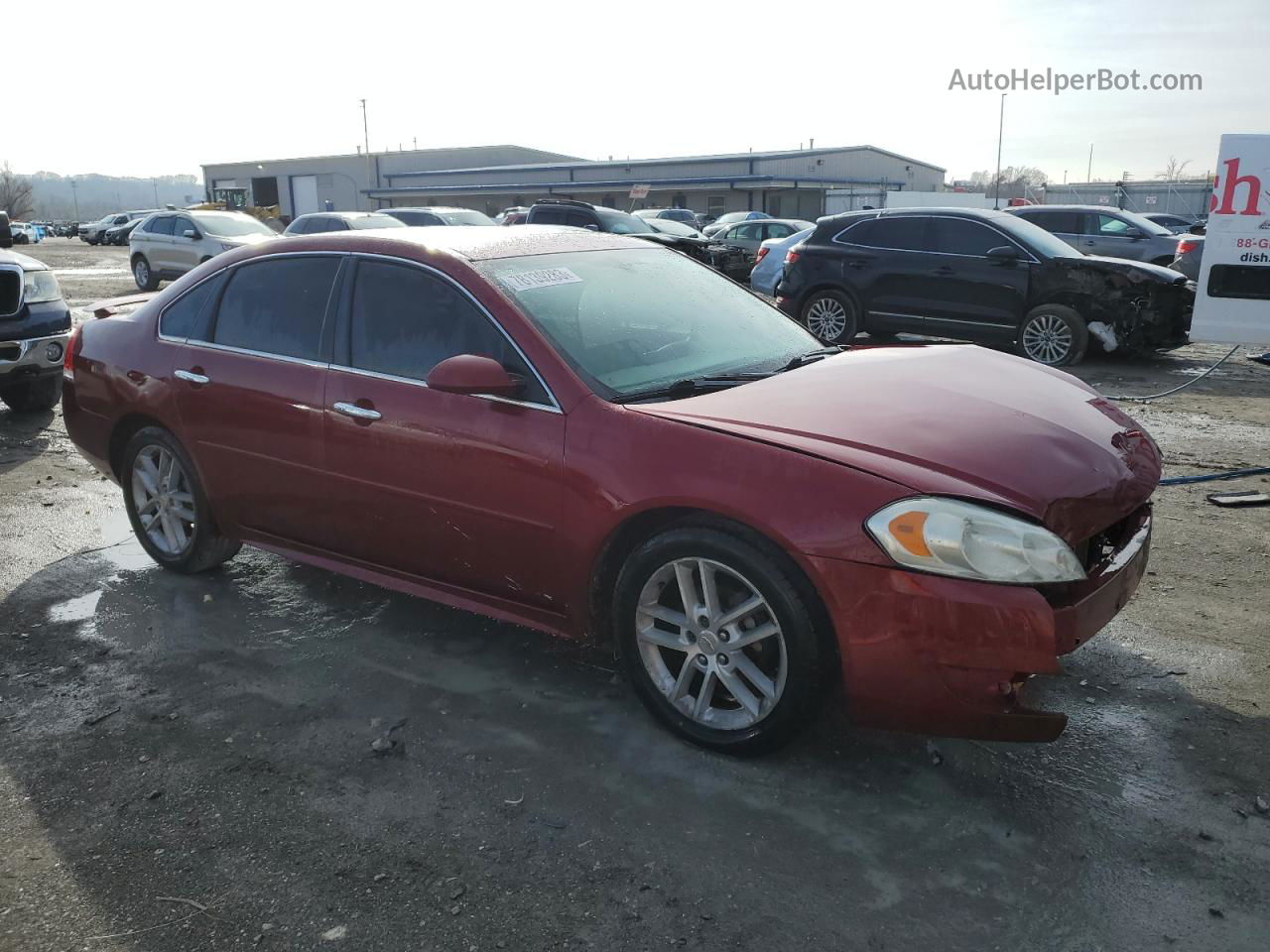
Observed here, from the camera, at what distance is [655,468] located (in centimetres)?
326

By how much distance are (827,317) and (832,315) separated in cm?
7

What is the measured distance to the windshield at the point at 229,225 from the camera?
20672 mm

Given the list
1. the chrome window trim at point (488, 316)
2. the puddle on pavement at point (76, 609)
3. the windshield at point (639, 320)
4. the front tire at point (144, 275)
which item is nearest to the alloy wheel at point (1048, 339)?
the windshield at point (639, 320)

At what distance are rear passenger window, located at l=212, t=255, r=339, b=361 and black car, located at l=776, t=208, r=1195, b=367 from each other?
28.2 ft

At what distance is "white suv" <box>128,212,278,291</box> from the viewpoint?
20.4 meters

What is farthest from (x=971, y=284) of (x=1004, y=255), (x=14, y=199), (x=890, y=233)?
(x=14, y=199)

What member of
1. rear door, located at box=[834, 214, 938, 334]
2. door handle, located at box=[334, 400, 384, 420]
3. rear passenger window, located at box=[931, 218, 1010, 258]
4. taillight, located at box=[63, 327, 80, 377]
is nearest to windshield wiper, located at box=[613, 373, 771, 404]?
door handle, located at box=[334, 400, 384, 420]

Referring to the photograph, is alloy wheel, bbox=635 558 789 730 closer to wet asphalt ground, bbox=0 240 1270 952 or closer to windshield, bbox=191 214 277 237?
wet asphalt ground, bbox=0 240 1270 952

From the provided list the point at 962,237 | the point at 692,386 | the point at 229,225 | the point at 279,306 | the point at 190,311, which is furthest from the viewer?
the point at 229,225

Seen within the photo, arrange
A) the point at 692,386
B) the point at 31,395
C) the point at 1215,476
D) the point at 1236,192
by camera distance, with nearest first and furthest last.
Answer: the point at 692,386 → the point at 1215,476 → the point at 1236,192 → the point at 31,395

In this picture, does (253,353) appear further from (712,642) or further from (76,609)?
(712,642)

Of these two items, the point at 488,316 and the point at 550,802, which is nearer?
the point at 550,802

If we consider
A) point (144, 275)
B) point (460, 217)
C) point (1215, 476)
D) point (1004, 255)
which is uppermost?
point (460, 217)

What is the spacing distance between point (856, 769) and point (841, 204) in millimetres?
45607
